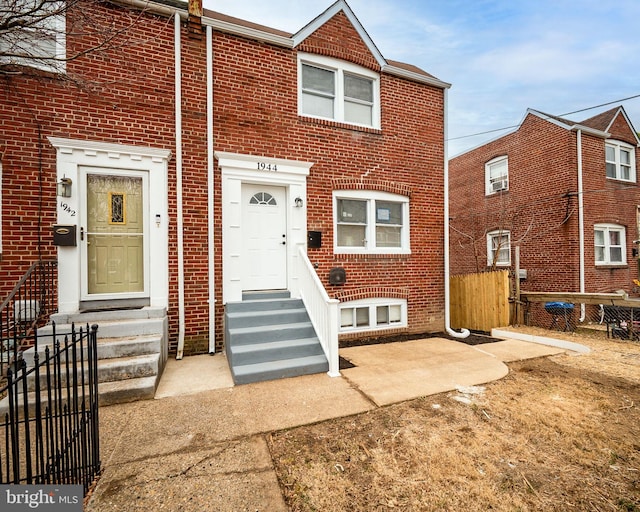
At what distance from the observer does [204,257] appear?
18.7 ft

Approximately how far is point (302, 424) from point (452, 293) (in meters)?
7.69

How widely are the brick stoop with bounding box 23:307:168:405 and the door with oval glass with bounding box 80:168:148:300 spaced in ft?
1.67

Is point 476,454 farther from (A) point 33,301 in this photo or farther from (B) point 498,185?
(B) point 498,185

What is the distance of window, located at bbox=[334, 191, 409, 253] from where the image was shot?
6887 mm

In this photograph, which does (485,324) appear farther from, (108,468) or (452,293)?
(108,468)

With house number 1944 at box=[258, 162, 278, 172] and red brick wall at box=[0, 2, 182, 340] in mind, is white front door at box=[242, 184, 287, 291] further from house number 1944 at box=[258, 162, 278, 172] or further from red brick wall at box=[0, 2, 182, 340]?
red brick wall at box=[0, 2, 182, 340]

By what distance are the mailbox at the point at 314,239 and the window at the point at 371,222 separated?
48 centimetres

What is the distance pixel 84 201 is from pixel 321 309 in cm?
425

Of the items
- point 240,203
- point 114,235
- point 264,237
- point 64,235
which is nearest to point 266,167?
point 240,203

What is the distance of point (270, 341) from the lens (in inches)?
196

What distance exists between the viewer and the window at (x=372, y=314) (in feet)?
22.6

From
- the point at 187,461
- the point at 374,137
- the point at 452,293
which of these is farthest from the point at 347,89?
the point at 187,461

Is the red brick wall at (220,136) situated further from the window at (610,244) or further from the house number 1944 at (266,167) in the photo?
the window at (610,244)

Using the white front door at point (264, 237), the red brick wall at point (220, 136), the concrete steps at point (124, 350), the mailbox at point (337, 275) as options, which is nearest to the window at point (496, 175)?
the red brick wall at point (220, 136)
